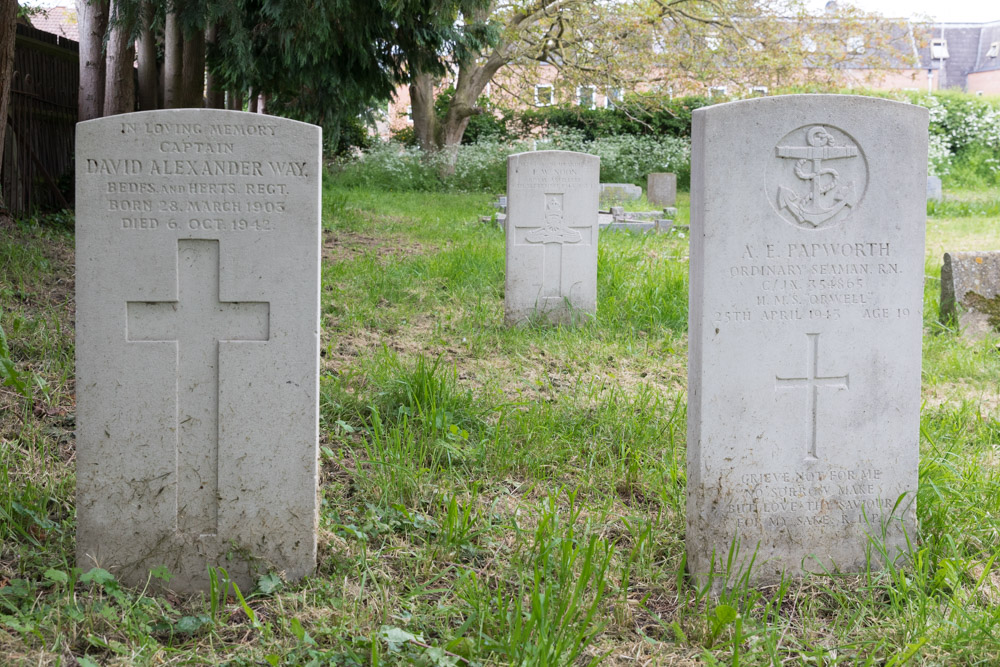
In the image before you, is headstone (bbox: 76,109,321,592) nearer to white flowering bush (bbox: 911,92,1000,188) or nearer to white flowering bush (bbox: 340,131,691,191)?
white flowering bush (bbox: 340,131,691,191)

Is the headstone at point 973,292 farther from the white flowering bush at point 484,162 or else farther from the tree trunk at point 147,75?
the white flowering bush at point 484,162

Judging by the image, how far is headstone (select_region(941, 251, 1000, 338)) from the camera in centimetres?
645

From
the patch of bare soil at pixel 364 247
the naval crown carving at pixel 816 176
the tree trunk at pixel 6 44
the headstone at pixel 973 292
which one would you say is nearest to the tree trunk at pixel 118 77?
the tree trunk at pixel 6 44

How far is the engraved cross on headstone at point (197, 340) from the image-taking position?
2842 millimetres

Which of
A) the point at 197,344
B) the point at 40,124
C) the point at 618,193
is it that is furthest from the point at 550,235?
the point at 618,193

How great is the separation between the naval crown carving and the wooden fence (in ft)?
23.6

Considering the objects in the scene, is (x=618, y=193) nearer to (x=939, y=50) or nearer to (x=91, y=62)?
(x=91, y=62)

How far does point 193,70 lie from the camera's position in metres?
8.05

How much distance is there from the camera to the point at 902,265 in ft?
9.77

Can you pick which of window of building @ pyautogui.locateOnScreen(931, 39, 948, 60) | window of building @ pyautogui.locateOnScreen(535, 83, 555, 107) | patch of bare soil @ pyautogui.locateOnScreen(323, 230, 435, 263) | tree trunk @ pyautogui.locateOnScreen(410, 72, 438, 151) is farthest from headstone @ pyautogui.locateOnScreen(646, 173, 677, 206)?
window of building @ pyautogui.locateOnScreen(931, 39, 948, 60)

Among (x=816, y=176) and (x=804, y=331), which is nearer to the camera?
(x=816, y=176)

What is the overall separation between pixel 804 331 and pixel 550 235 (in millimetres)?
3893

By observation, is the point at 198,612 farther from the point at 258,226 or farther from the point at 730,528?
the point at 730,528

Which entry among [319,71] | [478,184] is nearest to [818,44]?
[478,184]
